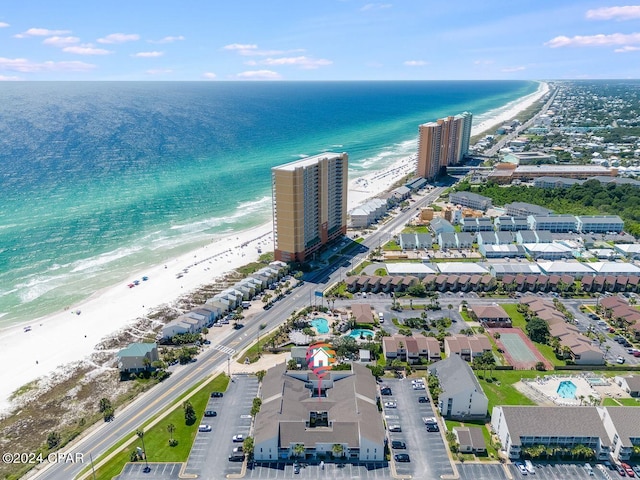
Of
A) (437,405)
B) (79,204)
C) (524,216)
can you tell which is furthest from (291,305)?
(79,204)

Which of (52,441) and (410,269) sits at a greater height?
(410,269)

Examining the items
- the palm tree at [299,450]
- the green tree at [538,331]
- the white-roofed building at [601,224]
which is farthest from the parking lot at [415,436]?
the white-roofed building at [601,224]

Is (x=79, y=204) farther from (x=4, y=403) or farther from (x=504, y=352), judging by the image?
(x=504, y=352)

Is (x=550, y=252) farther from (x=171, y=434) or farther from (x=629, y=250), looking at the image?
(x=171, y=434)

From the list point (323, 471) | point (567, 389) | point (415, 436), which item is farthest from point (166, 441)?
point (567, 389)

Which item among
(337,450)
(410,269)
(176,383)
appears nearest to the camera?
(337,450)

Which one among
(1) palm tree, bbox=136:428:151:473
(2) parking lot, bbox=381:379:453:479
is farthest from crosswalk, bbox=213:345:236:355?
(2) parking lot, bbox=381:379:453:479
